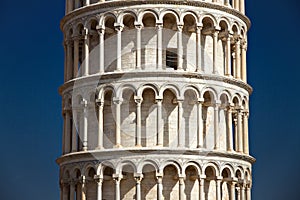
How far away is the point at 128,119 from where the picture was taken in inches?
1762

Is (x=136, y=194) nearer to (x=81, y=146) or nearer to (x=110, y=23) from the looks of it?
(x=81, y=146)

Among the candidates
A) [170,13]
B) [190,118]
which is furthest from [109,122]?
[170,13]

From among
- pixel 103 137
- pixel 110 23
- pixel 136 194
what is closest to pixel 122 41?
pixel 110 23

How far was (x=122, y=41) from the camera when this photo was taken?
149ft

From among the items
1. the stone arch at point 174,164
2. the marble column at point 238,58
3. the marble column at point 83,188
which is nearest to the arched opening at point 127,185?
the stone arch at point 174,164

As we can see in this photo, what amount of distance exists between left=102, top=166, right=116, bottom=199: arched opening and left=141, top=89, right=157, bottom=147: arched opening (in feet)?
6.89

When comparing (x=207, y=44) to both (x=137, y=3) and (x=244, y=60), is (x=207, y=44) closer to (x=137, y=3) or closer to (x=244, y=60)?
(x=244, y=60)

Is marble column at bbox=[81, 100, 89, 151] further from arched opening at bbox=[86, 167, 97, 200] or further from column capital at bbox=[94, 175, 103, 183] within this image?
column capital at bbox=[94, 175, 103, 183]

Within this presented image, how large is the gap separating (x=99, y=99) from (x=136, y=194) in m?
4.98

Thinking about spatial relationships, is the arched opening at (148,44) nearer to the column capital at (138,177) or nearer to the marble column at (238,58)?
the marble column at (238,58)

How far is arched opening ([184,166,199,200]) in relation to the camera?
44281 mm

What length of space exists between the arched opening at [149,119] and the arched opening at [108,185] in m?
2.10

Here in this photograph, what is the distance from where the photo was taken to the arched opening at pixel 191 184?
145ft

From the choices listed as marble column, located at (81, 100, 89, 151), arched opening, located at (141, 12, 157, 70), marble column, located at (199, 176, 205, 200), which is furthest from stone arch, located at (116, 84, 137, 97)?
marble column, located at (199, 176, 205, 200)
